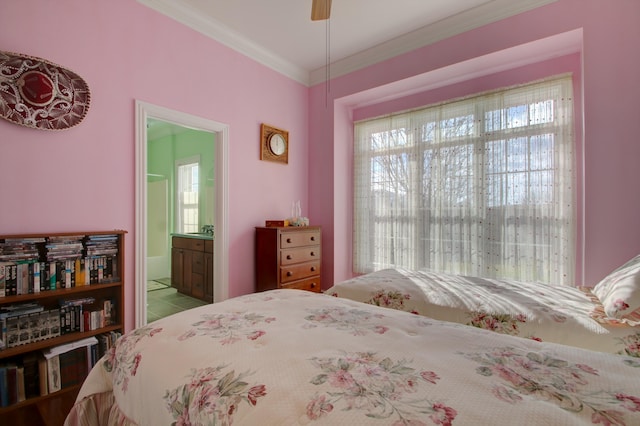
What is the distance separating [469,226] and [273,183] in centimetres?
230

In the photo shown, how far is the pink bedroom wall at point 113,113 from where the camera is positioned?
1909 millimetres

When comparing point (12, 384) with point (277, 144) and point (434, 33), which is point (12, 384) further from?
point (434, 33)

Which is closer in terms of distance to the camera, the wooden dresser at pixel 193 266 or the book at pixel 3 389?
the book at pixel 3 389

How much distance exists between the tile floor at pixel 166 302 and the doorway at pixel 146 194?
35.1 inches

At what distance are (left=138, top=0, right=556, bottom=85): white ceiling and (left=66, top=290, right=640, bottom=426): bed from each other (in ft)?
8.98

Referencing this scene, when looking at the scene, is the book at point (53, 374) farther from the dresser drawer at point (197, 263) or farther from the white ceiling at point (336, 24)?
the white ceiling at point (336, 24)

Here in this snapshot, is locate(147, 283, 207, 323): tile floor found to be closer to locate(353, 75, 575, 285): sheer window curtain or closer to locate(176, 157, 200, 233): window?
locate(176, 157, 200, 233): window

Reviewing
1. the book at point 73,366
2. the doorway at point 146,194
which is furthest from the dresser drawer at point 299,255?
the book at point 73,366

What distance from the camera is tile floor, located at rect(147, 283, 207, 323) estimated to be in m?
3.53

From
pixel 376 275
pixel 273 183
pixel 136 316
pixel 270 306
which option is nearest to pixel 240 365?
pixel 270 306

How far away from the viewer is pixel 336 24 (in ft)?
9.66

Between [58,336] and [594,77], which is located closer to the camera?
[58,336]

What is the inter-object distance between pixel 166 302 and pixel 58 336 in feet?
6.92

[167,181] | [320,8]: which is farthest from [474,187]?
[167,181]
